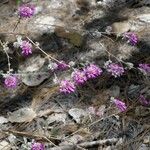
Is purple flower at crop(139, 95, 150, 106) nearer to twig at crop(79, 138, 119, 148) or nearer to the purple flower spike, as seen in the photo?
the purple flower spike

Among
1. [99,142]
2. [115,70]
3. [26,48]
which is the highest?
[26,48]

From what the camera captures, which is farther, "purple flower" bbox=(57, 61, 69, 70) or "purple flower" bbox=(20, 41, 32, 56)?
"purple flower" bbox=(20, 41, 32, 56)

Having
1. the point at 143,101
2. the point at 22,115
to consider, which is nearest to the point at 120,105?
the point at 143,101

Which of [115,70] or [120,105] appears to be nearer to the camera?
[120,105]

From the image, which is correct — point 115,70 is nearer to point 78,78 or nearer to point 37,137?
point 78,78

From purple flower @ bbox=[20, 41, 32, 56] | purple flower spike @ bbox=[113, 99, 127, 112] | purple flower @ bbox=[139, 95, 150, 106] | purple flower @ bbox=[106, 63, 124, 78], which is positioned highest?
purple flower @ bbox=[20, 41, 32, 56]

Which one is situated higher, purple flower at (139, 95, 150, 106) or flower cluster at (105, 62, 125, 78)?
flower cluster at (105, 62, 125, 78)

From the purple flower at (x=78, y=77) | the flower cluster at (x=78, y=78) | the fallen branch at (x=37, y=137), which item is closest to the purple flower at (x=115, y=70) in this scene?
the flower cluster at (x=78, y=78)

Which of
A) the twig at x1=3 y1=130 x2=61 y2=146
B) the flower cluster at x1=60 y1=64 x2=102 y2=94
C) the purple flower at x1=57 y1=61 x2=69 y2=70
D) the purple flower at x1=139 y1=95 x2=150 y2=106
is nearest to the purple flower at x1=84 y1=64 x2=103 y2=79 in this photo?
the flower cluster at x1=60 y1=64 x2=102 y2=94

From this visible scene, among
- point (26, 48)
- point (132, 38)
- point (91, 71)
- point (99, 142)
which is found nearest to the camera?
point (99, 142)

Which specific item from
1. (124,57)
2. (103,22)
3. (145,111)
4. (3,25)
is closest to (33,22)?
(3,25)

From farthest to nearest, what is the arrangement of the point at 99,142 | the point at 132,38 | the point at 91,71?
the point at 132,38 < the point at 91,71 < the point at 99,142
